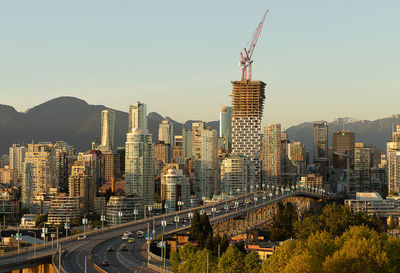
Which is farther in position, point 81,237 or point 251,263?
point 81,237

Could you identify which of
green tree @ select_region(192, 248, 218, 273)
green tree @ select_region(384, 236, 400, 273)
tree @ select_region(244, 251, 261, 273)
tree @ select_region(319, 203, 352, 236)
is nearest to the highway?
green tree @ select_region(192, 248, 218, 273)

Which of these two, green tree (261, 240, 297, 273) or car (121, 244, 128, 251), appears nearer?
green tree (261, 240, 297, 273)

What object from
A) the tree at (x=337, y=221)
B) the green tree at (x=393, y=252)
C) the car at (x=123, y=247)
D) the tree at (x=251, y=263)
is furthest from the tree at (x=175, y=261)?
the tree at (x=337, y=221)

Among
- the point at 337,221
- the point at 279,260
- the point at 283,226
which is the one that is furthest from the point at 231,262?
the point at 283,226

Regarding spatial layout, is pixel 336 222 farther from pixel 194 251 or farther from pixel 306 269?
pixel 306 269

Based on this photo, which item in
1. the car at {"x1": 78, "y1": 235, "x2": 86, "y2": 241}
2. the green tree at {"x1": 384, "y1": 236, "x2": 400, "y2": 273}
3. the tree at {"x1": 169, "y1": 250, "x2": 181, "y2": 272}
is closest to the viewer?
the green tree at {"x1": 384, "y1": 236, "x2": 400, "y2": 273}

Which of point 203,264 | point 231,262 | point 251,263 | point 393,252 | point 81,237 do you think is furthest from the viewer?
point 81,237

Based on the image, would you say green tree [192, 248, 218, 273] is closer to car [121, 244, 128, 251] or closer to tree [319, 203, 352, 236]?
car [121, 244, 128, 251]

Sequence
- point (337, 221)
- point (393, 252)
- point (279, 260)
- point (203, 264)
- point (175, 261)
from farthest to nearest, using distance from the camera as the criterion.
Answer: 1. point (337, 221)
2. point (175, 261)
3. point (203, 264)
4. point (393, 252)
5. point (279, 260)

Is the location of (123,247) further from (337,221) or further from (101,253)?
(337,221)

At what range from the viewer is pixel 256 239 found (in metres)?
156

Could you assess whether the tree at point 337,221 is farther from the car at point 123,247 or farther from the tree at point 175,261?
the tree at point 175,261

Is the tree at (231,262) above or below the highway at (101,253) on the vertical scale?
above

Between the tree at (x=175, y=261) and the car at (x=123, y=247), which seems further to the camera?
the car at (x=123, y=247)
